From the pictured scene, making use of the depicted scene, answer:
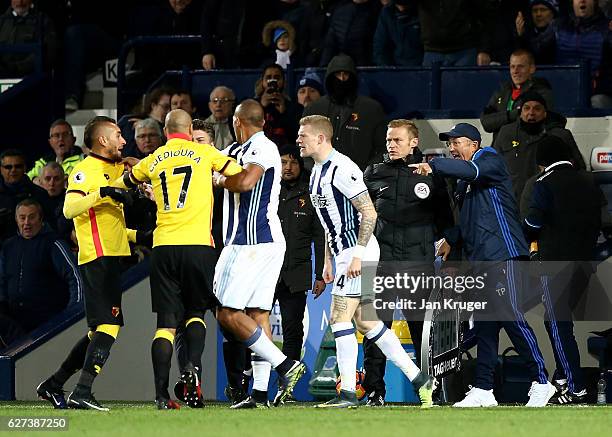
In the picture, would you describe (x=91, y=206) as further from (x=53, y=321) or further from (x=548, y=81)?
(x=548, y=81)

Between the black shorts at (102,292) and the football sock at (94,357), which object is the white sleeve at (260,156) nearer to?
the black shorts at (102,292)

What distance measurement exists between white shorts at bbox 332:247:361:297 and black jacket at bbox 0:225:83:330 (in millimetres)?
3831

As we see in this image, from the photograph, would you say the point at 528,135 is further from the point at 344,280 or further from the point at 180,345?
the point at 180,345

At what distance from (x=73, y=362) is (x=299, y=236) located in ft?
8.00

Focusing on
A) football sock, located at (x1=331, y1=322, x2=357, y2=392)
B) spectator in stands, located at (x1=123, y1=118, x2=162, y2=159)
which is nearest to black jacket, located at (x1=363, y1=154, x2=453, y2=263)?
football sock, located at (x1=331, y1=322, x2=357, y2=392)

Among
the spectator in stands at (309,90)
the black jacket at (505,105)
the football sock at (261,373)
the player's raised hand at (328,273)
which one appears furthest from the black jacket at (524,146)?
the football sock at (261,373)

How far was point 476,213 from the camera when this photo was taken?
11.3m

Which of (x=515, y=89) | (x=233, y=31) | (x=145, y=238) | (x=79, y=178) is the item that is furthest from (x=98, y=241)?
(x=233, y=31)

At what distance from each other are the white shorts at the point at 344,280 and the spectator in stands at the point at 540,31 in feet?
16.1

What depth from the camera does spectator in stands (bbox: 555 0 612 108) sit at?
575 inches

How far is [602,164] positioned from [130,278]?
4.39m

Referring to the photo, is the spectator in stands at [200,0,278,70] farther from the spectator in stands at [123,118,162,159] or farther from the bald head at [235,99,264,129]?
the bald head at [235,99,264,129]

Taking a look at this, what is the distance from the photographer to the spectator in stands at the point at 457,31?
15.3 m

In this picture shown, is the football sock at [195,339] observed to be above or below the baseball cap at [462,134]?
below
